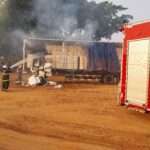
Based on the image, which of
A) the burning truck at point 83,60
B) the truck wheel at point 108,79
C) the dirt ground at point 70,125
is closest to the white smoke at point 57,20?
the burning truck at point 83,60

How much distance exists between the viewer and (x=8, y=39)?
48312mm

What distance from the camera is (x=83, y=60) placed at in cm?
3494

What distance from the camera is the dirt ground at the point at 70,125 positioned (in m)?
11.3

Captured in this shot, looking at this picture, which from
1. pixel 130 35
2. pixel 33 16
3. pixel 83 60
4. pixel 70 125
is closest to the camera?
pixel 70 125

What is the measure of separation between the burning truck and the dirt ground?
12873mm

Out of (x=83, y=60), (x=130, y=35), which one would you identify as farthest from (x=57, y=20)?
(x=130, y=35)

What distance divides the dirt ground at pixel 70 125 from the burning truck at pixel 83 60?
42.2ft

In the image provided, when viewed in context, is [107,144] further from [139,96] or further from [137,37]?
[137,37]

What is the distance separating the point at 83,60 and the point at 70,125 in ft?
68.9

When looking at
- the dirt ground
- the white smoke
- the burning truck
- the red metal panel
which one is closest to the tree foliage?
the white smoke

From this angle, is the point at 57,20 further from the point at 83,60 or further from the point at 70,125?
the point at 70,125

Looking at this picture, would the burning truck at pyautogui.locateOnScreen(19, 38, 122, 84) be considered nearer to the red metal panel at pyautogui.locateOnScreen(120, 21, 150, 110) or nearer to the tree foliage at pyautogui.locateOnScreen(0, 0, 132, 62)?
the tree foliage at pyautogui.locateOnScreen(0, 0, 132, 62)

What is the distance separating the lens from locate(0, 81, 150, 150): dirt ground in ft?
37.0

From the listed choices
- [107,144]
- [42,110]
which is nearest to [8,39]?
[42,110]
